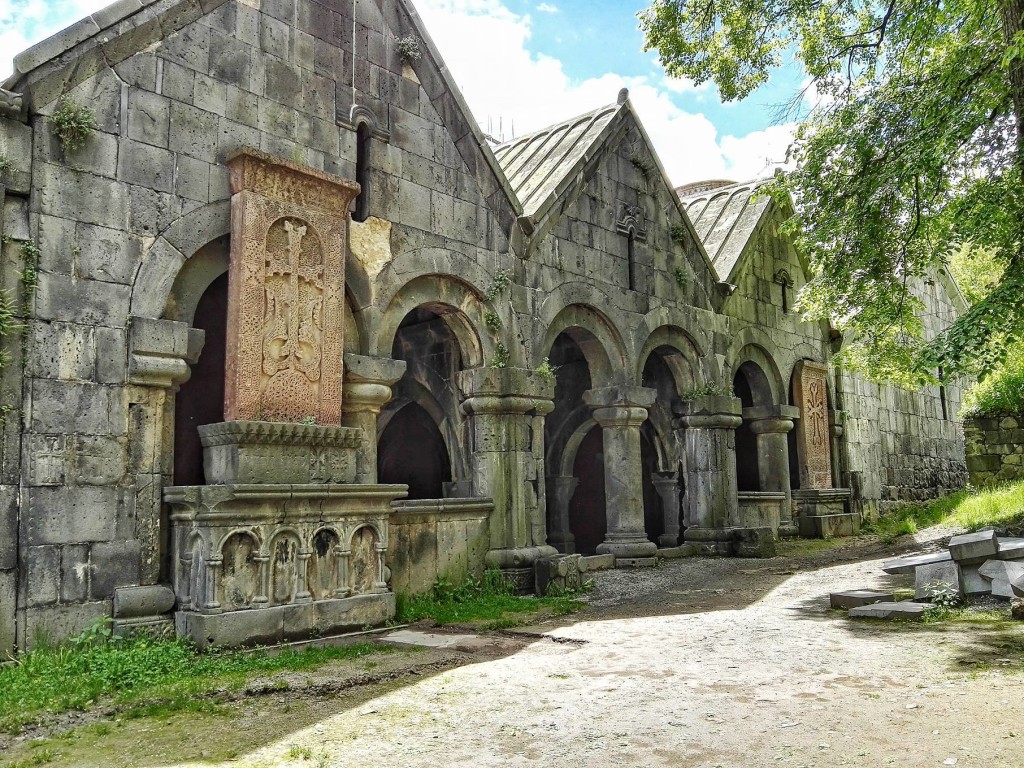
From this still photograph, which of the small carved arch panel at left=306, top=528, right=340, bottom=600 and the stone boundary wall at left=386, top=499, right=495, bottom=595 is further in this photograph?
the stone boundary wall at left=386, top=499, right=495, bottom=595

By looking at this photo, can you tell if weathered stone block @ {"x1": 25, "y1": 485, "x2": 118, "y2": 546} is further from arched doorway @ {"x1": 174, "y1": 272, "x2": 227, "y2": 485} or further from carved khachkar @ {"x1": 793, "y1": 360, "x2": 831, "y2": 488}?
carved khachkar @ {"x1": 793, "y1": 360, "x2": 831, "y2": 488}

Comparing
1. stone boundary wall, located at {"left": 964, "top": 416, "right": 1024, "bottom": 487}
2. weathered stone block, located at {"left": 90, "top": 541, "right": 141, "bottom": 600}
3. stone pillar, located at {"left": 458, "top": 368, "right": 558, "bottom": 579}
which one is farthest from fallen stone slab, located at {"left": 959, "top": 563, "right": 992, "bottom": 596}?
stone boundary wall, located at {"left": 964, "top": 416, "right": 1024, "bottom": 487}

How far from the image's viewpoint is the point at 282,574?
262 inches

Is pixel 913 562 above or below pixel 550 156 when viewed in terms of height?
below

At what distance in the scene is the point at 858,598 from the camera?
24.6 feet

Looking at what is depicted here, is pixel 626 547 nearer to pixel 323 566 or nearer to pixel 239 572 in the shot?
pixel 323 566

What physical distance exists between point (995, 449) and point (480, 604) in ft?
34.3

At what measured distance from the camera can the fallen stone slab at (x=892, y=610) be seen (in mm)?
6910

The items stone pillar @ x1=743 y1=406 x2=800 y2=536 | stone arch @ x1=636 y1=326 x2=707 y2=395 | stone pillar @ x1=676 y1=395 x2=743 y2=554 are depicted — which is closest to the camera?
stone arch @ x1=636 y1=326 x2=707 y2=395

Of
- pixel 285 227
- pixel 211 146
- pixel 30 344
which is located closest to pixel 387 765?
pixel 30 344

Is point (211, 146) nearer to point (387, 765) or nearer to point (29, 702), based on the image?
point (29, 702)

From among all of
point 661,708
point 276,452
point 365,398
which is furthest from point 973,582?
point 276,452

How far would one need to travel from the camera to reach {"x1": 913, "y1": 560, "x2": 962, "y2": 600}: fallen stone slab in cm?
732

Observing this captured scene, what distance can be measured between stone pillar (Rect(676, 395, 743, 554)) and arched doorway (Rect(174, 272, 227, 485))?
7.01m
